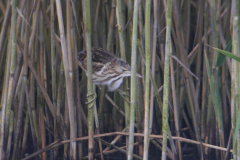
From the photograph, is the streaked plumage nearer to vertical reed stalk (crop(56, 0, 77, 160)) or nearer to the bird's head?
the bird's head

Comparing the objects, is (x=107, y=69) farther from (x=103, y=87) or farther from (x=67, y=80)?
(x=67, y=80)

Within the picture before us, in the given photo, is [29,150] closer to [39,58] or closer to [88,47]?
[39,58]

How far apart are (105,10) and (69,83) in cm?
103

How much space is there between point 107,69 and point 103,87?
0.20 metres

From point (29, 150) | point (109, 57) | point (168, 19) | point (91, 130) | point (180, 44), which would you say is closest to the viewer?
point (168, 19)

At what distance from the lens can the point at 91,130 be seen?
166 cm

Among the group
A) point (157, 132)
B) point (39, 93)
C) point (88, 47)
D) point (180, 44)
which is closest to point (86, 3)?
point (88, 47)

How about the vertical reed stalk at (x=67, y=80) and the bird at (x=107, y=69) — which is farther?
the bird at (x=107, y=69)

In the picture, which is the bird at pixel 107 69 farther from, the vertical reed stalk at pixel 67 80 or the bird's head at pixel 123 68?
the vertical reed stalk at pixel 67 80

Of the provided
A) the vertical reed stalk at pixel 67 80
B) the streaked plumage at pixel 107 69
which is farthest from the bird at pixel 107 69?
the vertical reed stalk at pixel 67 80

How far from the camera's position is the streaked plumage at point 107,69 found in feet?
6.79

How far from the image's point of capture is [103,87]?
230cm

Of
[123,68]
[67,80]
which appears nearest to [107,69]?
[123,68]

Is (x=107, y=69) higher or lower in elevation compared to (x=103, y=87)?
higher
